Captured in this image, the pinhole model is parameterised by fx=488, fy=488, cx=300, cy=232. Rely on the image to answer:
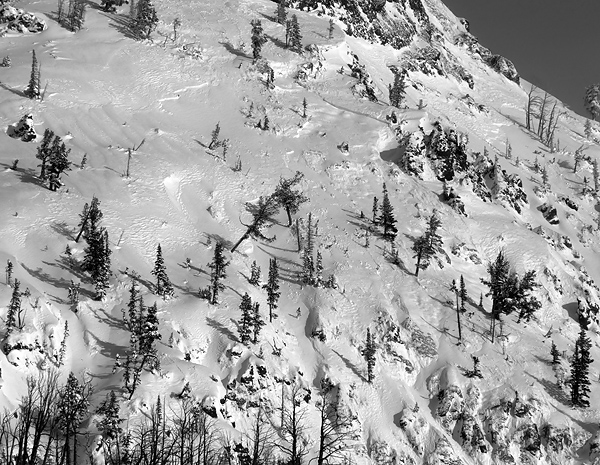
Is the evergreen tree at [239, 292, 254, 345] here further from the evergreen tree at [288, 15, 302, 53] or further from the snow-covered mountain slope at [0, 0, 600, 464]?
the evergreen tree at [288, 15, 302, 53]

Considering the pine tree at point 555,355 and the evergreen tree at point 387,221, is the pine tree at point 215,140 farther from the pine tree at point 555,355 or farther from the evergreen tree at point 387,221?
the pine tree at point 555,355

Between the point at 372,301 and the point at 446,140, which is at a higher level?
the point at 446,140

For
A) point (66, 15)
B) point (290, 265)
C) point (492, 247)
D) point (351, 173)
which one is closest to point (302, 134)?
point (351, 173)

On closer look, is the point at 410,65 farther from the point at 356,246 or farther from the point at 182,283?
the point at 182,283

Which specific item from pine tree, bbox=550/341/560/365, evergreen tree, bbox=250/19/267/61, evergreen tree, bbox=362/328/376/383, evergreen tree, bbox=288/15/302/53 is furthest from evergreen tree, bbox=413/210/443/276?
evergreen tree, bbox=288/15/302/53

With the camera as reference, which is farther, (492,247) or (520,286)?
(492,247)

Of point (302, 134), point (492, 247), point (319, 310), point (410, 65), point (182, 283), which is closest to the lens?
point (182, 283)

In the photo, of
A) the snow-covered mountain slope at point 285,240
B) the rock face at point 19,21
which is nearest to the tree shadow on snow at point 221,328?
the snow-covered mountain slope at point 285,240
